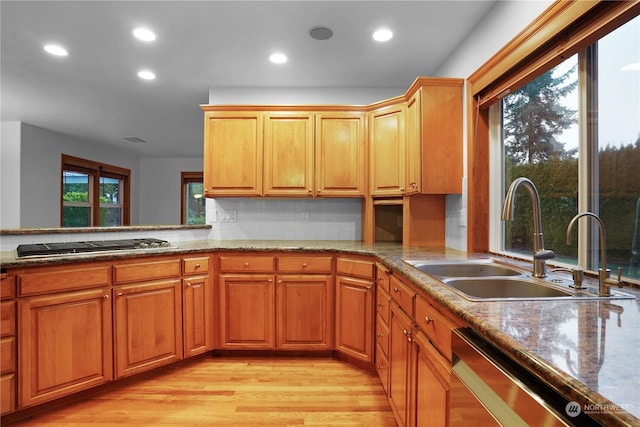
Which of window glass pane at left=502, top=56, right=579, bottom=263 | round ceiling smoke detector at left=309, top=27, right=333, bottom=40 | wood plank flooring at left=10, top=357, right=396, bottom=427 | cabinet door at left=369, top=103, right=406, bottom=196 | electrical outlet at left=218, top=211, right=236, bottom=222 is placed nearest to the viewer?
window glass pane at left=502, top=56, right=579, bottom=263

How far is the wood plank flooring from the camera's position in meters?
1.91

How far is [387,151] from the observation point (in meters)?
2.91

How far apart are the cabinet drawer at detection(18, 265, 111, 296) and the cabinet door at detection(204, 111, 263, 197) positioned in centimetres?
118

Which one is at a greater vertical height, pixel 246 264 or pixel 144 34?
pixel 144 34

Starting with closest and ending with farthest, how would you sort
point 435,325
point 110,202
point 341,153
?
1. point 435,325
2. point 341,153
3. point 110,202

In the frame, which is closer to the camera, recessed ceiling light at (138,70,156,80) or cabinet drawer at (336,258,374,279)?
cabinet drawer at (336,258,374,279)

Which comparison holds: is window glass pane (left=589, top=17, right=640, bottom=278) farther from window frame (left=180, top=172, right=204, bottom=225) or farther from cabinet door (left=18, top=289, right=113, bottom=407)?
window frame (left=180, top=172, right=204, bottom=225)

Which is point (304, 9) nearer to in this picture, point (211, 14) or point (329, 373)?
point (211, 14)

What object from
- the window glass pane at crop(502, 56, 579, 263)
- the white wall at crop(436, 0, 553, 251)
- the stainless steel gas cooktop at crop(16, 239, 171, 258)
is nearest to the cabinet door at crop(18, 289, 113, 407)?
the stainless steel gas cooktop at crop(16, 239, 171, 258)

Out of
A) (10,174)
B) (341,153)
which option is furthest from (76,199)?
(341,153)

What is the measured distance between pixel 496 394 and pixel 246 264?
2.15 meters

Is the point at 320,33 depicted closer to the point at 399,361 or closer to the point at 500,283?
the point at 500,283

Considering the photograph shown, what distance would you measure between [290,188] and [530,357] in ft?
8.41

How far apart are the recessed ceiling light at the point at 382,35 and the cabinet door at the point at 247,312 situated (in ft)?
6.46
